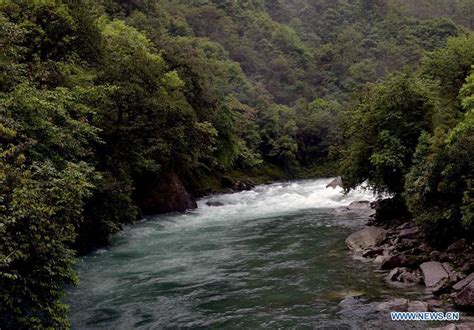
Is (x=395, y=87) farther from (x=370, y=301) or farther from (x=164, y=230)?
(x=164, y=230)

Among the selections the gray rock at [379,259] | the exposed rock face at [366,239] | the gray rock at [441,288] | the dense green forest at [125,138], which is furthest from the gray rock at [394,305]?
the exposed rock face at [366,239]

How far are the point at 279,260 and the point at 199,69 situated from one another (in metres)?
20.1

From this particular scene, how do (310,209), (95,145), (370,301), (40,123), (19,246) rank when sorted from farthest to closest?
1. (310,209)
2. (95,145)
3. (40,123)
4. (370,301)
5. (19,246)

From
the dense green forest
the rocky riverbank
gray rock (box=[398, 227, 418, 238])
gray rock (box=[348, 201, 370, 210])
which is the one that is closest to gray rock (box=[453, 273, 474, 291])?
the rocky riverbank

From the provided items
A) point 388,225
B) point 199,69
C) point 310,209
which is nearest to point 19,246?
point 388,225

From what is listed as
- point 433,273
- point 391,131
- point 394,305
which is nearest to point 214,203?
point 391,131

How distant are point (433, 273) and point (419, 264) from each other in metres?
1.02

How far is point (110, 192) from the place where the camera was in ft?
56.5

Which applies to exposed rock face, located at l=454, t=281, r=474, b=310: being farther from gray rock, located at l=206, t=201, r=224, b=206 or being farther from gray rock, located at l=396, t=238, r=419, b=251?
gray rock, located at l=206, t=201, r=224, b=206

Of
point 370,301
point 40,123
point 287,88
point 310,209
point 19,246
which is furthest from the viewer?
point 287,88

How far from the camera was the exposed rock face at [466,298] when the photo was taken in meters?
10.0

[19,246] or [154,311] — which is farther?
[154,311]

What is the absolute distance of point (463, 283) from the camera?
36.3ft

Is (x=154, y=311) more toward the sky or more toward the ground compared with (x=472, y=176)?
more toward the ground
